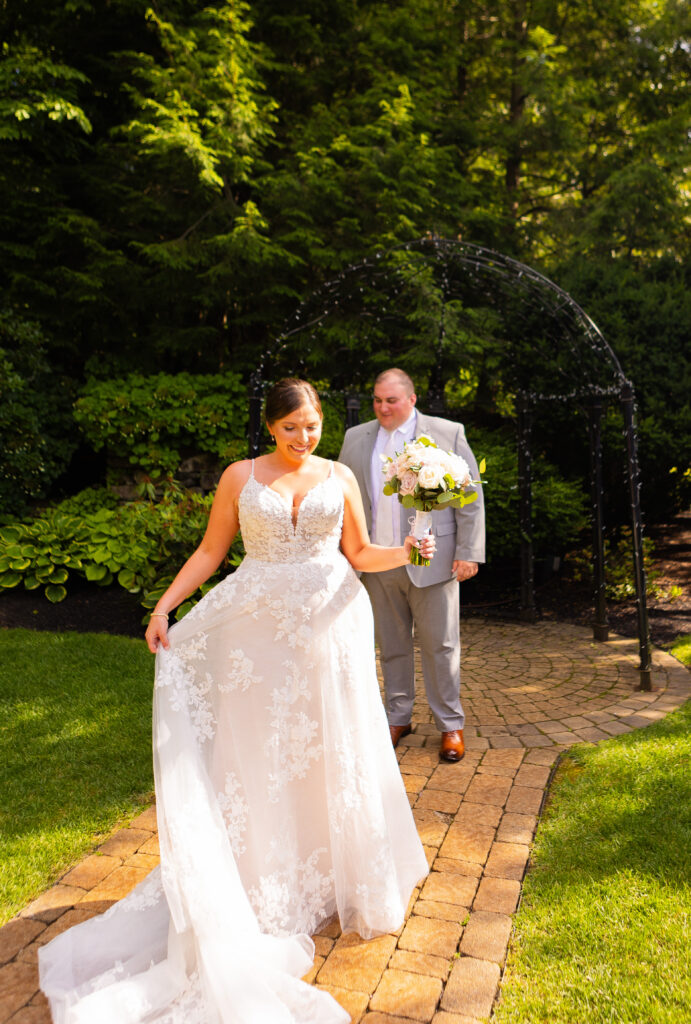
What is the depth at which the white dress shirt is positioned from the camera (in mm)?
4289

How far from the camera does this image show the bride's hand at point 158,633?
9.05ft

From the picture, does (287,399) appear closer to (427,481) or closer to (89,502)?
(427,481)

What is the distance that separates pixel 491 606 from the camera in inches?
314

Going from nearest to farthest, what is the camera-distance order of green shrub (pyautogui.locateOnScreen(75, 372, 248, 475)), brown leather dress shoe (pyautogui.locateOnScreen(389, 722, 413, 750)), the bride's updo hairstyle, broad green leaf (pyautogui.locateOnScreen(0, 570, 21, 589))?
the bride's updo hairstyle
brown leather dress shoe (pyautogui.locateOnScreen(389, 722, 413, 750))
broad green leaf (pyautogui.locateOnScreen(0, 570, 21, 589))
green shrub (pyautogui.locateOnScreen(75, 372, 248, 475))

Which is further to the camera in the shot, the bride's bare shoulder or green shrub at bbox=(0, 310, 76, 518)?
green shrub at bbox=(0, 310, 76, 518)

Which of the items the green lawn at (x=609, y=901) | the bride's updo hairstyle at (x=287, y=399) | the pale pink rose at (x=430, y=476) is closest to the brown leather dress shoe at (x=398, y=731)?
the green lawn at (x=609, y=901)

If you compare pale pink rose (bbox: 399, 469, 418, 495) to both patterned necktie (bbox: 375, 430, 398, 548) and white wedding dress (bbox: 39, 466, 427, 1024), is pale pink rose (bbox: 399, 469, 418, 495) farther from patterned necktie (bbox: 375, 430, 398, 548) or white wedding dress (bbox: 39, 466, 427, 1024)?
patterned necktie (bbox: 375, 430, 398, 548)

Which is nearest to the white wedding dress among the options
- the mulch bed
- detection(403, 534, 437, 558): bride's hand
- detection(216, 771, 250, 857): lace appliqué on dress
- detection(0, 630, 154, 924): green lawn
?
detection(216, 771, 250, 857): lace appliqué on dress

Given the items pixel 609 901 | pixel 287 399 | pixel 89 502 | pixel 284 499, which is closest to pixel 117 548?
pixel 89 502

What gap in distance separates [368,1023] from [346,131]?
1163 centimetres

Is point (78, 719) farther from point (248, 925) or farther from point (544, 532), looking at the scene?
point (544, 532)

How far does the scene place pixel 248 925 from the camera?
2.47 meters

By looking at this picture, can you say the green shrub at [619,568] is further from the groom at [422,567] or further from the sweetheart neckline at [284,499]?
the sweetheart neckline at [284,499]

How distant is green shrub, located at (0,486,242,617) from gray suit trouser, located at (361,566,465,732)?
8.50 feet
